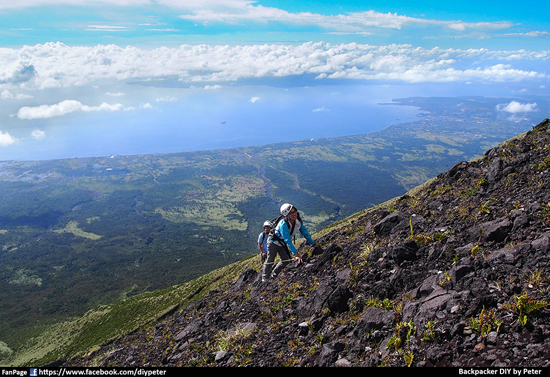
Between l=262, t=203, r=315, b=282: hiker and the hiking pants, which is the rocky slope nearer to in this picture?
the hiking pants

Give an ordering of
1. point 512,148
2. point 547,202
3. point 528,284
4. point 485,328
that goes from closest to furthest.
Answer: point 485,328 < point 528,284 < point 547,202 < point 512,148

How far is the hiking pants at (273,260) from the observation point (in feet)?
53.0

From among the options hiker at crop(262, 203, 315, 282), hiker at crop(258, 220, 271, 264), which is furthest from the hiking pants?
hiker at crop(258, 220, 271, 264)

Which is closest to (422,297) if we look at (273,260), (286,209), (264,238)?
(286,209)

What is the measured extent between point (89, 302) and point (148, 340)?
169 metres

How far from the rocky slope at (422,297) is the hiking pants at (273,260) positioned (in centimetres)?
61

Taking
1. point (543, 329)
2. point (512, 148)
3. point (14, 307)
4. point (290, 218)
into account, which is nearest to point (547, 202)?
point (543, 329)

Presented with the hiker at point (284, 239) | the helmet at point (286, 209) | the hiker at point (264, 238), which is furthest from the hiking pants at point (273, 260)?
the helmet at point (286, 209)

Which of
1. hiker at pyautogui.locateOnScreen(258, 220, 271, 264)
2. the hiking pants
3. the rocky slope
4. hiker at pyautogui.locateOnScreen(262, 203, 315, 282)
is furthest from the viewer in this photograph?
hiker at pyautogui.locateOnScreen(258, 220, 271, 264)

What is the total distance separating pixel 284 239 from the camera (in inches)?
560

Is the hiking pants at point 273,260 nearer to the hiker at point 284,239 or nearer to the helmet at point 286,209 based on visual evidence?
the hiker at point 284,239

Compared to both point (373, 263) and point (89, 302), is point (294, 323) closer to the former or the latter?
point (373, 263)

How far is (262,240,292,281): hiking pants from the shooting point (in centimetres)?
1614
